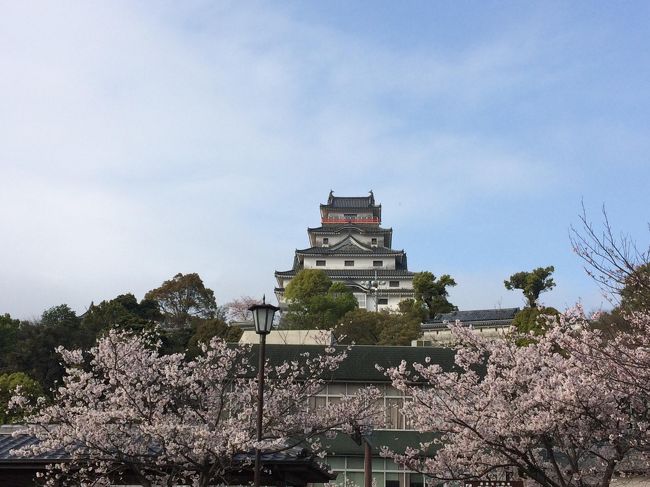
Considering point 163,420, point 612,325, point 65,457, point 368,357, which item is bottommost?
point 65,457

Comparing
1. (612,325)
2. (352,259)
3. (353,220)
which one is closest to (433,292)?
(352,259)

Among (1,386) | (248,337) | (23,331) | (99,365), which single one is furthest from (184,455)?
(23,331)

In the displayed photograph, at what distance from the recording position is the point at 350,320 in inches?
2030

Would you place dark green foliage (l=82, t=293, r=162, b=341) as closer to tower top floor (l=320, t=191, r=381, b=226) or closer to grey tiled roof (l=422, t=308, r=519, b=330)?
grey tiled roof (l=422, t=308, r=519, b=330)

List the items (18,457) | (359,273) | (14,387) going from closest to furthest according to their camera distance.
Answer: (18,457) < (14,387) < (359,273)

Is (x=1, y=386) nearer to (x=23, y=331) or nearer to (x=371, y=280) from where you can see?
(x=23, y=331)

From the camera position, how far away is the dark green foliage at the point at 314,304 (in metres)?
54.7

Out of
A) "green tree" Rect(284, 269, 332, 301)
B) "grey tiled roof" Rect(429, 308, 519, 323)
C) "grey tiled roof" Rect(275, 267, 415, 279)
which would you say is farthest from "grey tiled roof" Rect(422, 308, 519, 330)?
"grey tiled roof" Rect(275, 267, 415, 279)

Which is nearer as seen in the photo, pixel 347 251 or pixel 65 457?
pixel 65 457

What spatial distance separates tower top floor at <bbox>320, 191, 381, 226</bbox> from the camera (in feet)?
315

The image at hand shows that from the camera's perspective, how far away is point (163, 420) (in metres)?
12.5

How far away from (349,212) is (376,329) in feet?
154

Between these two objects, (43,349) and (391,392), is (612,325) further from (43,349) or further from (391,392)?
(43,349)

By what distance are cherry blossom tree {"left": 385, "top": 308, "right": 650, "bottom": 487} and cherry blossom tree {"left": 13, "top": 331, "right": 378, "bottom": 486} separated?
178cm
